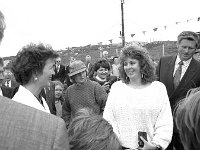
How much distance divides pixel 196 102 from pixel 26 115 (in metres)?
0.67

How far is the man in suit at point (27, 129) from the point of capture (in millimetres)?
984

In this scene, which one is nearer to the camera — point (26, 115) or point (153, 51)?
point (26, 115)

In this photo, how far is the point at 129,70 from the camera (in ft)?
11.3

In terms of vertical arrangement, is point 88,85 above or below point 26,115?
below

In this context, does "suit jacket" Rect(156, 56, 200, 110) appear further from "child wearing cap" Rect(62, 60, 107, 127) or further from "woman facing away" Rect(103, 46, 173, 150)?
"child wearing cap" Rect(62, 60, 107, 127)

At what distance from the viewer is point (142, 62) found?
3.48m

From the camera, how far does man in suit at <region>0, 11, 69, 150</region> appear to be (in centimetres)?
98

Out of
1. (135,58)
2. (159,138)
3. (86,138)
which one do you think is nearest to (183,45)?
(135,58)

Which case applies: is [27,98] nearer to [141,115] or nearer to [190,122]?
[141,115]

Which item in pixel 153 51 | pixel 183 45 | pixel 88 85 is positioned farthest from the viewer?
pixel 153 51

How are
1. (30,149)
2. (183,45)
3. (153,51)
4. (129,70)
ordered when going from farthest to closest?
(153,51)
(183,45)
(129,70)
(30,149)

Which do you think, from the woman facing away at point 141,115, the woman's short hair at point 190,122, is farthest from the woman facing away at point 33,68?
the woman's short hair at point 190,122

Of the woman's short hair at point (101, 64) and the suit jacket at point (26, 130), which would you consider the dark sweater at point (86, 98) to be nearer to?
the woman's short hair at point (101, 64)

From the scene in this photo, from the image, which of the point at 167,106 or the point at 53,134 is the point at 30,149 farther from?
the point at 167,106
